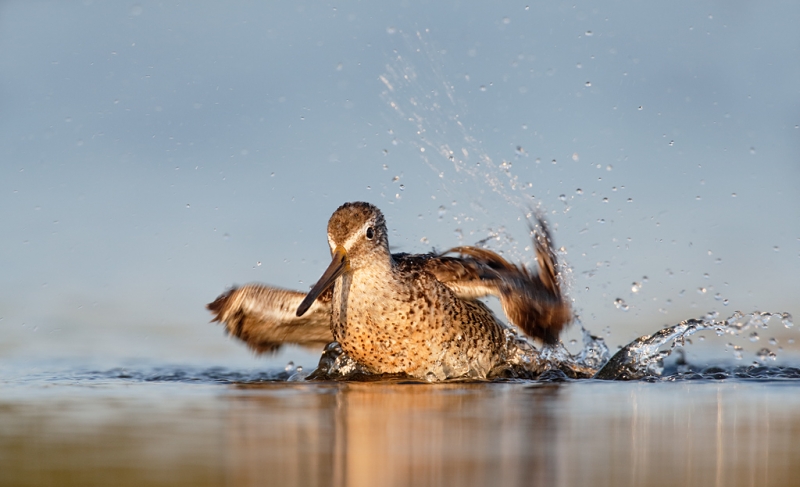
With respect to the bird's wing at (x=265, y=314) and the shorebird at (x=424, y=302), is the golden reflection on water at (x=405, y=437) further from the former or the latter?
the bird's wing at (x=265, y=314)

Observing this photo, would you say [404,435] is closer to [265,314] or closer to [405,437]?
[405,437]

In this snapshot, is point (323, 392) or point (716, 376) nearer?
point (323, 392)

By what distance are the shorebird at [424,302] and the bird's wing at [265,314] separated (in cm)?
26

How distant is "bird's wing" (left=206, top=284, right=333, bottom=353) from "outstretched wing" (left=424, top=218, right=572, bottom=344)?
937mm

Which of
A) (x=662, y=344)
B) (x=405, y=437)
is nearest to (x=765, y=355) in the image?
(x=662, y=344)

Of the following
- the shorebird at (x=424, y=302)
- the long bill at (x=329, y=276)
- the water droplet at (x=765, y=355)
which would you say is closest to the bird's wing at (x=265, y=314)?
the shorebird at (x=424, y=302)

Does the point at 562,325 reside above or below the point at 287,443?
above

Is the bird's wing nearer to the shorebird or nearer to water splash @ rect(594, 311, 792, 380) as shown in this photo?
the shorebird

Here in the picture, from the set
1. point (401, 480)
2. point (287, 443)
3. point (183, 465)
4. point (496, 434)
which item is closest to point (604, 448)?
point (496, 434)

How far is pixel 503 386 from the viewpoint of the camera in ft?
19.3

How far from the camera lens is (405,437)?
12.3ft

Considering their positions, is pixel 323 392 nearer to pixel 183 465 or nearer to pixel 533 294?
pixel 533 294

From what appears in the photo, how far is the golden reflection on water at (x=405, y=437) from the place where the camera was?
122 inches

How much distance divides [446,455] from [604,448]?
0.59 m
